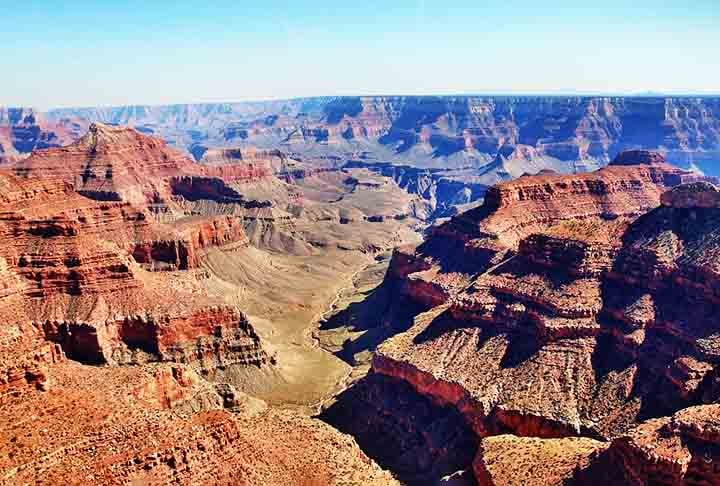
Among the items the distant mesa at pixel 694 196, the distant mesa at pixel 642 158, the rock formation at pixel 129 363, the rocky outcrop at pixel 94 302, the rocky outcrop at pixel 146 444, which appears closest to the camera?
the rocky outcrop at pixel 146 444

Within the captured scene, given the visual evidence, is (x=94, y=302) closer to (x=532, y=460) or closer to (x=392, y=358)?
(x=392, y=358)

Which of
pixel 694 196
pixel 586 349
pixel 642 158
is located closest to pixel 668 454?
pixel 586 349

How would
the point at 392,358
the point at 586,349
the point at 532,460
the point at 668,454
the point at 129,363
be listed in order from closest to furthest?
the point at 668,454 < the point at 532,460 < the point at 586,349 < the point at 392,358 < the point at 129,363

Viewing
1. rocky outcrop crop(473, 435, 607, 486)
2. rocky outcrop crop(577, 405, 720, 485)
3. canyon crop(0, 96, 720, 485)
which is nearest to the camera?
canyon crop(0, 96, 720, 485)

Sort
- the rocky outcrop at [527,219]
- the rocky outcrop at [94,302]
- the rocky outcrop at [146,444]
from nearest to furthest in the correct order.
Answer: the rocky outcrop at [146,444] → the rocky outcrop at [94,302] → the rocky outcrop at [527,219]

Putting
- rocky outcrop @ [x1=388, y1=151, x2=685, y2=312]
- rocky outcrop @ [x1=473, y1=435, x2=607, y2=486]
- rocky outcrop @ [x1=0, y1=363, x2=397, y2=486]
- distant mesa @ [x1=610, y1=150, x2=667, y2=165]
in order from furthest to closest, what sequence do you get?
distant mesa @ [x1=610, y1=150, x2=667, y2=165]
rocky outcrop @ [x1=388, y1=151, x2=685, y2=312]
rocky outcrop @ [x1=473, y1=435, x2=607, y2=486]
rocky outcrop @ [x1=0, y1=363, x2=397, y2=486]

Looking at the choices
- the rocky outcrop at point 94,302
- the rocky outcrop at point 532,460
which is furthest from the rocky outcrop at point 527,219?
the rocky outcrop at point 94,302

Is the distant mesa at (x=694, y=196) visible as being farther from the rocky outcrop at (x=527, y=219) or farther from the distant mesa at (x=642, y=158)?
the distant mesa at (x=642, y=158)

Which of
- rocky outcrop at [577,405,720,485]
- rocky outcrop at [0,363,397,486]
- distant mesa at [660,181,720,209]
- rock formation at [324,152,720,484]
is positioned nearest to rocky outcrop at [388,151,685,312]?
rock formation at [324,152,720,484]

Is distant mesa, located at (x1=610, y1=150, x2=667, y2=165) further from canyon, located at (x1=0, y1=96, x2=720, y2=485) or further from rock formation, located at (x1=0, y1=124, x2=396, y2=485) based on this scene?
rock formation, located at (x1=0, y1=124, x2=396, y2=485)

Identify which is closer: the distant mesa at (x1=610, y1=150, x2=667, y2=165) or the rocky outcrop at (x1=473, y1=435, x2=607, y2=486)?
the rocky outcrop at (x1=473, y1=435, x2=607, y2=486)

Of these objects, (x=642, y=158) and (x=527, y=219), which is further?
(x=642, y=158)
